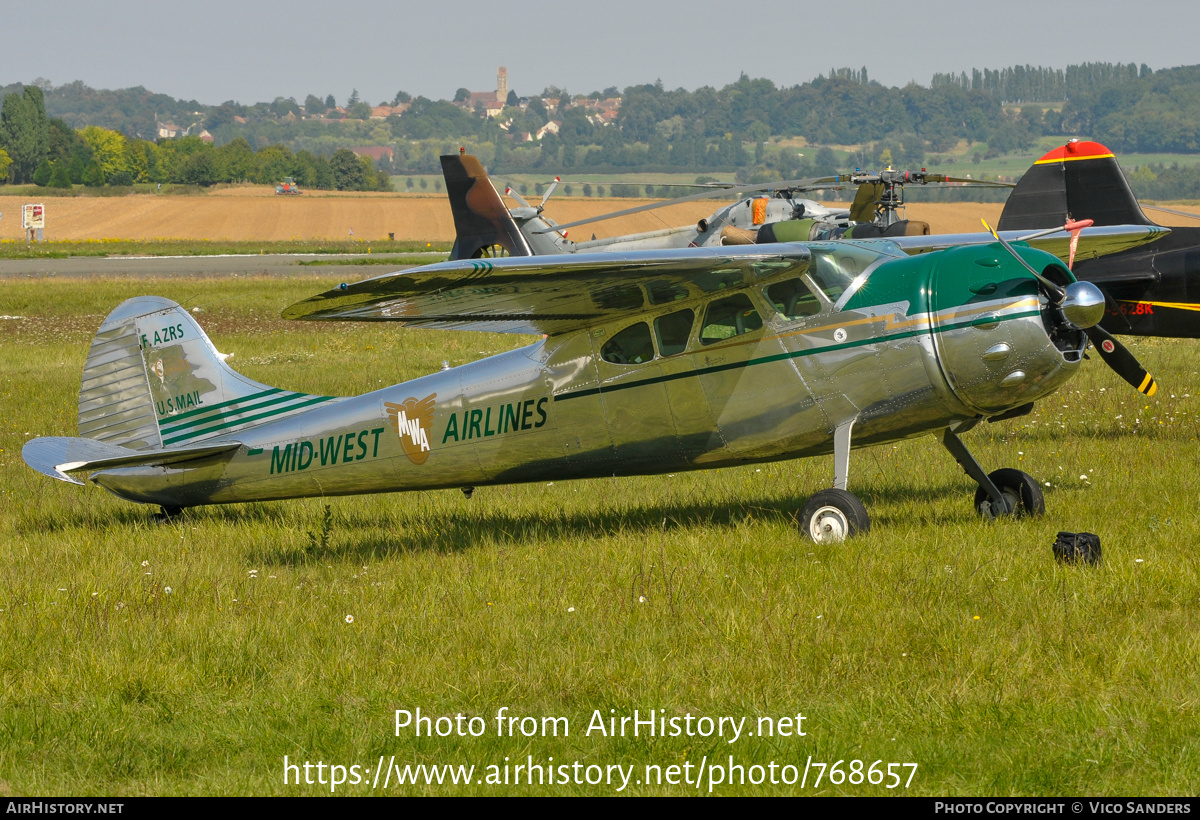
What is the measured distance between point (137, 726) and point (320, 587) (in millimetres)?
2471

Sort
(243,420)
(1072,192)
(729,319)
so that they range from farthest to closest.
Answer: (1072,192) < (243,420) < (729,319)

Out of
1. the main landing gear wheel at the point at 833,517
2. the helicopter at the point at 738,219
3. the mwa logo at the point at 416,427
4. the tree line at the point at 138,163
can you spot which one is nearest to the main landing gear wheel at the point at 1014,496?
the main landing gear wheel at the point at 833,517

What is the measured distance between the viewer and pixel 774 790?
14.5 feet

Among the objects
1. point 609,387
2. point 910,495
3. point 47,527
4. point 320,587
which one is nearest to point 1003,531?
point 910,495

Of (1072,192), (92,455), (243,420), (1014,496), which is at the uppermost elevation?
(1072,192)

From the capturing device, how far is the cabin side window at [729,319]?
8.45 meters

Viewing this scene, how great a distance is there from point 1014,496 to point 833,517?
6.06ft

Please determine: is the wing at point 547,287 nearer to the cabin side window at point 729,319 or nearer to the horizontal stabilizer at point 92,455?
the cabin side window at point 729,319

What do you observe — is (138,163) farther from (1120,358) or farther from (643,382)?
(1120,358)

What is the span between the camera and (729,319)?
8516 mm

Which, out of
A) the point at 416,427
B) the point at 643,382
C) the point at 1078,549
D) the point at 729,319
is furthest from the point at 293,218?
the point at 1078,549

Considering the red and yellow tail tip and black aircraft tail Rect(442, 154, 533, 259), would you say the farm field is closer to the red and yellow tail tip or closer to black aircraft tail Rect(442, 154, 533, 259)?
black aircraft tail Rect(442, 154, 533, 259)

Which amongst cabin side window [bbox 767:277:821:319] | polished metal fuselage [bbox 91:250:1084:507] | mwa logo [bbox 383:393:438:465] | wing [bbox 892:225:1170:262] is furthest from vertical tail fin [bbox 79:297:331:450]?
wing [bbox 892:225:1170:262]

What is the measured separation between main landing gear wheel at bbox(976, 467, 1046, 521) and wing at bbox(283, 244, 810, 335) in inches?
102
